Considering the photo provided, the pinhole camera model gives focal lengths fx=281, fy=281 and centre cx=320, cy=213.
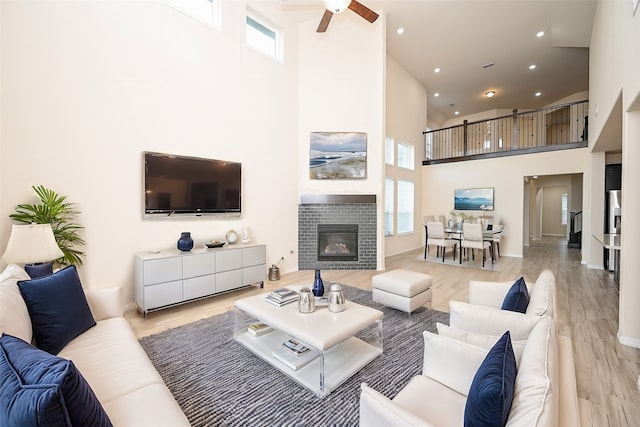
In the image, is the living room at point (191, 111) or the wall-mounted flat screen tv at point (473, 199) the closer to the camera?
the living room at point (191, 111)

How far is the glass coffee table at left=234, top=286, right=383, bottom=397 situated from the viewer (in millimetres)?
1942

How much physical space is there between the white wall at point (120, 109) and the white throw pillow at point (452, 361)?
3506mm

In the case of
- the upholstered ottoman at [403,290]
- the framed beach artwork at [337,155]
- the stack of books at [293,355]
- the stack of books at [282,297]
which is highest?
the framed beach artwork at [337,155]

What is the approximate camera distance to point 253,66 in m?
4.69

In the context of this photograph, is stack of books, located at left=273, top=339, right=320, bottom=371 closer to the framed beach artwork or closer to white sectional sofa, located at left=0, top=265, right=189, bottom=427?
white sectional sofa, located at left=0, top=265, right=189, bottom=427

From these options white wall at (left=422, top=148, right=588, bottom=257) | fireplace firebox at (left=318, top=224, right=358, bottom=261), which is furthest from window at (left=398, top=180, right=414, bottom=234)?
fireplace firebox at (left=318, top=224, right=358, bottom=261)

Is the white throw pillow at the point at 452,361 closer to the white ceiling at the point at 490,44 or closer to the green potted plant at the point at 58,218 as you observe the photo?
the green potted plant at the point at 58,218

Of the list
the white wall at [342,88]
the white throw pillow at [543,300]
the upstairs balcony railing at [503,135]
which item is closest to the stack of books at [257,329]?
the white throw pillow at [543,300]

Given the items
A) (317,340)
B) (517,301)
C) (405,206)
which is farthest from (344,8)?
(405,206)

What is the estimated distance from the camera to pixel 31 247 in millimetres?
2377

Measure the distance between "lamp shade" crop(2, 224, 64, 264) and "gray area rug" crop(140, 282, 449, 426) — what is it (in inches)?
44.9

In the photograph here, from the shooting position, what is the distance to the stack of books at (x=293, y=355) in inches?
84.4

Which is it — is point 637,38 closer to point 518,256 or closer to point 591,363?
point 591,363

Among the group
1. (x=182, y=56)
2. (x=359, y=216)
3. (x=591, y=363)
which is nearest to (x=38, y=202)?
(x=182, y=56)
